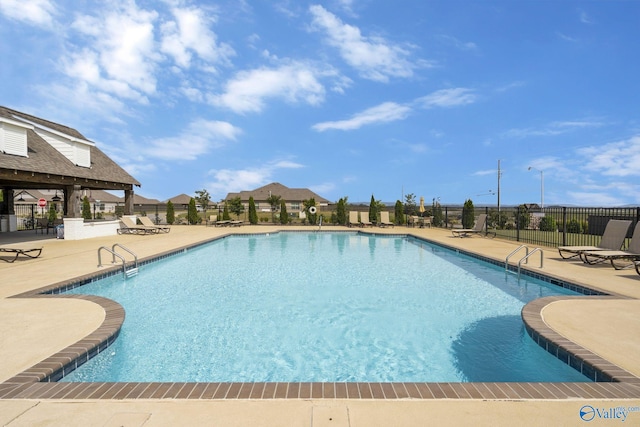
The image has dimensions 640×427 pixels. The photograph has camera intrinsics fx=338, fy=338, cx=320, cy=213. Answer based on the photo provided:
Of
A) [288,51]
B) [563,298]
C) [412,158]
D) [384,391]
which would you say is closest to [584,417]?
[384,391]

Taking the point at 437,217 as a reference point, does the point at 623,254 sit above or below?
below

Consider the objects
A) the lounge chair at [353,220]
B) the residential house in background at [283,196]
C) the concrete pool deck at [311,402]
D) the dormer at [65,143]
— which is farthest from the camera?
the residential house in background at [283,196]

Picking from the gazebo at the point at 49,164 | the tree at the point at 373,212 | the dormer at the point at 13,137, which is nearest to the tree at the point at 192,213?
the gazebo at the point at 49,164

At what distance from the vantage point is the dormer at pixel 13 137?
13867 millimetres

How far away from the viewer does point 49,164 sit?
15.7m

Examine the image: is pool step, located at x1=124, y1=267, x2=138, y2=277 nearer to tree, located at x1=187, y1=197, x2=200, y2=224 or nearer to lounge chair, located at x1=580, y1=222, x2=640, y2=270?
lounge chair, located at x1=580, y1=222, x2=640, y2=270

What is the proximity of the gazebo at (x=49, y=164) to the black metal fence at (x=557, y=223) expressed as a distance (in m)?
20.8


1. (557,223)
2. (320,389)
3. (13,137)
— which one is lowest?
(320,389)

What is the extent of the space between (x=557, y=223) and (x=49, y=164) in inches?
1025

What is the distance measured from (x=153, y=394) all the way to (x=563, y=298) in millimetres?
6430

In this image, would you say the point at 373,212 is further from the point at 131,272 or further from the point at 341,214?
the point at 131,272

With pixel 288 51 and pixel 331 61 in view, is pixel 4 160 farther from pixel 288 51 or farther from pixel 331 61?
pixel 331 61

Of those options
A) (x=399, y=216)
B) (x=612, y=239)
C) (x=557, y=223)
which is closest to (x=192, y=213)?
(x=399, y=216)

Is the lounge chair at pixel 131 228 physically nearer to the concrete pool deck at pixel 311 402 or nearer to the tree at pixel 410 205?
the concrete pool deck at pixel 311 402
